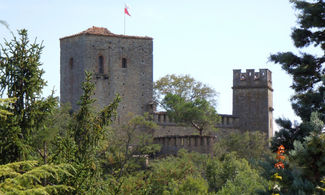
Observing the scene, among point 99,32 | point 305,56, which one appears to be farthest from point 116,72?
point 305,56

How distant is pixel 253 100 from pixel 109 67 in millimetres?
8974

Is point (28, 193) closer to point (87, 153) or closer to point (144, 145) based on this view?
point (87, 153)

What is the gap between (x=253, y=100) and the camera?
144ft

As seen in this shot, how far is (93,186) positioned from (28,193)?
16.3 feet

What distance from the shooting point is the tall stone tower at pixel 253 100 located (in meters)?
43.8

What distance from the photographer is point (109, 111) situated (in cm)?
1421

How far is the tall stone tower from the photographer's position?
43.8 m

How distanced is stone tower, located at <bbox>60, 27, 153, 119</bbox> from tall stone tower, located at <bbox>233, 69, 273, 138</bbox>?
5.61m

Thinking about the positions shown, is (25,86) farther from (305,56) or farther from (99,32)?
(99,32)

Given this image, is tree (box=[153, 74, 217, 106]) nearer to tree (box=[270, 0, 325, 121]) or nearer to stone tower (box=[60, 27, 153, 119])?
stone tower (box=[60, 27, 153, 119])

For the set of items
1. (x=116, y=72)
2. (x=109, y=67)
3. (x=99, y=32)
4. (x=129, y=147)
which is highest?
(x=99, y=32)

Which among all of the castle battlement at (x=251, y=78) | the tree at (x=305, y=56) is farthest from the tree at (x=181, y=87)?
the tree at (x=305, y=56)

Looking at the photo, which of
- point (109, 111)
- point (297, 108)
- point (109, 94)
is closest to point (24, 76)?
point (109, 111)

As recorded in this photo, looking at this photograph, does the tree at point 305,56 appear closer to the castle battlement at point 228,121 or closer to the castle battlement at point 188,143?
the castle battlement at point 188,143
